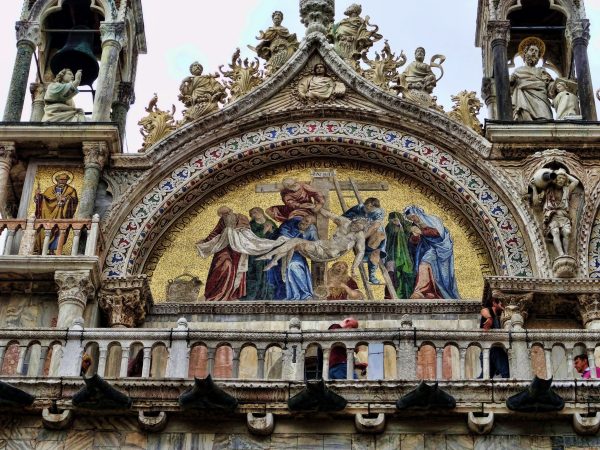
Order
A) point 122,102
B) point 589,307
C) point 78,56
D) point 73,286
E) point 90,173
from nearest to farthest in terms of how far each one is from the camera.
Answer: point 589,307
point 73,286
point 90,173
point 78,56
point 122,102

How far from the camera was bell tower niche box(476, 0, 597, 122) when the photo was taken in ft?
55.4

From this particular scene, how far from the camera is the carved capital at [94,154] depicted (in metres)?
16.2

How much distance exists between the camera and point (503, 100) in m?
16.9

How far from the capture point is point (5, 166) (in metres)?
16.2

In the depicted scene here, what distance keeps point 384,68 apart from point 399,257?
257 cm

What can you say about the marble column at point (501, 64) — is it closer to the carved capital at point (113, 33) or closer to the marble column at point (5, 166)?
the carved capital at point (113, 33)

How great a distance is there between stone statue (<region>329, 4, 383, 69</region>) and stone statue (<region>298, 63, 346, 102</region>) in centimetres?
43

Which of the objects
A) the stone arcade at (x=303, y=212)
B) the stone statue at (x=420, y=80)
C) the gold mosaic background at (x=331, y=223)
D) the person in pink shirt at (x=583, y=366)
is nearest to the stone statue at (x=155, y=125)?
the stone arcade at (x=303, y=212)

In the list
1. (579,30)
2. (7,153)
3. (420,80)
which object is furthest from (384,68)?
(7,153)

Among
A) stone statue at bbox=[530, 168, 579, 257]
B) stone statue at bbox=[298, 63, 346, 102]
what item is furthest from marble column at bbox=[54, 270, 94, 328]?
stone statue at bbox=[530, 168, 579, 257]

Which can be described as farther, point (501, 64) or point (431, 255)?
point (501, 64)

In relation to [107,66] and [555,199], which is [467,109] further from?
[107,66]

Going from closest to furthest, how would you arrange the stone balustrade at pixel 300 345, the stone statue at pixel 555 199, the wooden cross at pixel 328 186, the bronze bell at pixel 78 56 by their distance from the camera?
the stone balustrade at pixel 300 345 < the stone statue at pixel 555 199 < the wooden cross at pixel 328 186 < the bronze bell at pixel 78 56

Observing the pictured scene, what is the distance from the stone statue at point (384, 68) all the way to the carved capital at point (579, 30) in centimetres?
212
